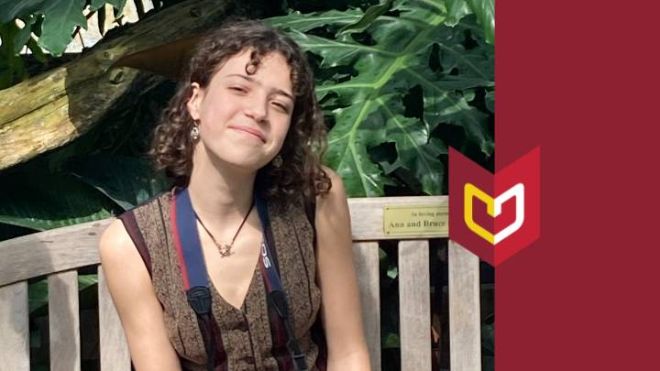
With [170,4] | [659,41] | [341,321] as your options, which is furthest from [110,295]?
[170,4]

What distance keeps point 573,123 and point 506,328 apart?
381 millimetres

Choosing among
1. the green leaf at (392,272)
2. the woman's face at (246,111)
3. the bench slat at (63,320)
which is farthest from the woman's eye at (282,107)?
the green leaf at (392,272)

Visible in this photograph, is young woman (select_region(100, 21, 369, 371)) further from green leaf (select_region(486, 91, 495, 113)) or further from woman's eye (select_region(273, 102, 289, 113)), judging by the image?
green leaf (select_region(486, 91, 495, 113))

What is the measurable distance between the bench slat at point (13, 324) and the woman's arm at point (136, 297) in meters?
0.20

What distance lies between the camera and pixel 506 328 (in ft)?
8.02

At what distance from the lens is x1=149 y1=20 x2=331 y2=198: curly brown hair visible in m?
2.18

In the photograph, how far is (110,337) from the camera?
2.36 metres

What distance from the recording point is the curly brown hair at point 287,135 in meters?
2.18

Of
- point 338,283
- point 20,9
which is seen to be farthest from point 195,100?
point 20,9

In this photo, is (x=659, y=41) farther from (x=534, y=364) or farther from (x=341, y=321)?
(x=341, y=321)

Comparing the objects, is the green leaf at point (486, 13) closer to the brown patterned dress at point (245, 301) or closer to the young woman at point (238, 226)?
the young woman at point (238, 226)

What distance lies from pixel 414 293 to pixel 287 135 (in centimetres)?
39

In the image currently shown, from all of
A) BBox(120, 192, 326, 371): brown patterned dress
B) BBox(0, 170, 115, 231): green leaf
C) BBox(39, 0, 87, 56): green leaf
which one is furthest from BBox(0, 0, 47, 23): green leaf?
BBox(120, 192, 326, 371): brown patterned dress

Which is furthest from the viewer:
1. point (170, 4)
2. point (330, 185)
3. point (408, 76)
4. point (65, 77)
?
point (170, 4)
